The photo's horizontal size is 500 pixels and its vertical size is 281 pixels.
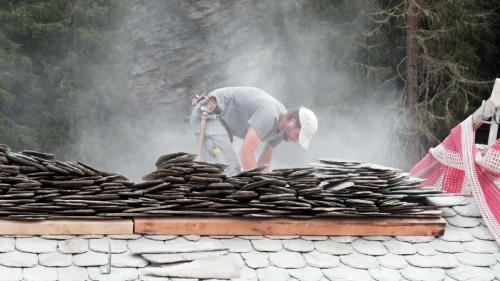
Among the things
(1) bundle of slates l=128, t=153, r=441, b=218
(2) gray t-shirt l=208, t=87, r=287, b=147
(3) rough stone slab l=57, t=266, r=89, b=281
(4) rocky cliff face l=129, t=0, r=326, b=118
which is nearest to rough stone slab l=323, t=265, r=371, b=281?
(1) bundle of slates l=128, t=153, r=441, b=218

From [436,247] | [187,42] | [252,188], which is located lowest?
[436,247]

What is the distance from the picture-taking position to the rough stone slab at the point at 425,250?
4.87 m

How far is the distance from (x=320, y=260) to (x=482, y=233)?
1062mm

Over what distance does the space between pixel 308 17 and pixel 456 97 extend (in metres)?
3.42

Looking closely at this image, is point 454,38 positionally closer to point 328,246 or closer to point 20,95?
point 20,95

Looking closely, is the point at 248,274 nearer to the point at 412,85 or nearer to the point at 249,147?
the point at 249,147

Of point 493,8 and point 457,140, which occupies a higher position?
point 493,8

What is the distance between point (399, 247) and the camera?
4.89 m

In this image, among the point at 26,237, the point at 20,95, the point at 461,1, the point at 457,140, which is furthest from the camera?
the point at 461,1

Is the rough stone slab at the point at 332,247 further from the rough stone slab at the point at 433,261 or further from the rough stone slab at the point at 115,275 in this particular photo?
the rough stone slab at the point at 115,275

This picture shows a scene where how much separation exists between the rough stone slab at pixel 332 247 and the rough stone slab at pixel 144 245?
845 millimetres

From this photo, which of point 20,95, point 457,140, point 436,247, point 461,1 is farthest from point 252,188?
point 461,1

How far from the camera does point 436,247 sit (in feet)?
16.2

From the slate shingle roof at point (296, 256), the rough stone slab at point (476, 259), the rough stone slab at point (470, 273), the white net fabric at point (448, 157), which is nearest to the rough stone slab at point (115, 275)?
the slate shingle roof at point (296, 256)
